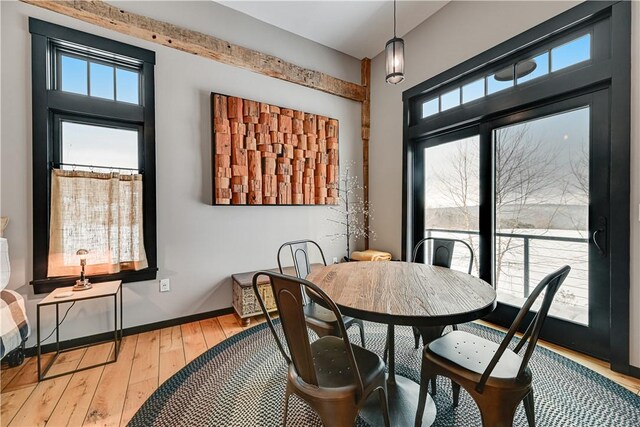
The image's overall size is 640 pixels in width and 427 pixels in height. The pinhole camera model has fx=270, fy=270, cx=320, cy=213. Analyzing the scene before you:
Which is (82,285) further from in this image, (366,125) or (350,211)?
A: (366,125)

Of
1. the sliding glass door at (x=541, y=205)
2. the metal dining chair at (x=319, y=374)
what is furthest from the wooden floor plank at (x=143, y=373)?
the sliding glass door at (x=541, y=205)

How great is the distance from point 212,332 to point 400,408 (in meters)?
1.82

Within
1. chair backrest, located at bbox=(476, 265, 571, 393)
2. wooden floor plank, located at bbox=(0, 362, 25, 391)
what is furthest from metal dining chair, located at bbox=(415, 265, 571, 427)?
wooden floor plank, located at bbox=(0, 362, 25, 391)

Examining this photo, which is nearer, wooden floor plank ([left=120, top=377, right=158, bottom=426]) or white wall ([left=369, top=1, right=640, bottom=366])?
wooden floor plank ([left=120, top=377, right=158, bottom=426])

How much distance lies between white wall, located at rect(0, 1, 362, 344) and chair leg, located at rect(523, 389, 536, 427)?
2557 millimetres

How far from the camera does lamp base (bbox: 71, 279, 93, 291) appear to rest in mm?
2150

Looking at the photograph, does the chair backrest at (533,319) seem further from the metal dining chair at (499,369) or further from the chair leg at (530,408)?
the chair leg at (530,408)

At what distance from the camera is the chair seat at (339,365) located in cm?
115

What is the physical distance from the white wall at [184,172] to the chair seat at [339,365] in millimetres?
1873

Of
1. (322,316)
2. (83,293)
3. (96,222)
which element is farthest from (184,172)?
(322,316)

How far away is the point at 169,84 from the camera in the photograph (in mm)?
2668

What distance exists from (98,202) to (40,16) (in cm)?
152

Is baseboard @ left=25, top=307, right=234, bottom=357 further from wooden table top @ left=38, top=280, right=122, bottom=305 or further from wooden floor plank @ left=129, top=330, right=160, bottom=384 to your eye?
wooden table top @ left=38, top=280, right=122, bottom=305

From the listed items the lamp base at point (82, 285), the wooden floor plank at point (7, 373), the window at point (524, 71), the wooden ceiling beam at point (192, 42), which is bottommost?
the wooden floor plank at point (7, 373)
